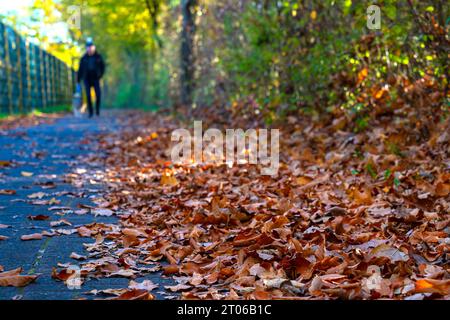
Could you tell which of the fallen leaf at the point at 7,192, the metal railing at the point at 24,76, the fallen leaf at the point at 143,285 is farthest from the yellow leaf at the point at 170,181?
the metal railing at the point at 24,76

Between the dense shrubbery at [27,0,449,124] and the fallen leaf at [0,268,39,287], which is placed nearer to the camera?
the fallen leaf at [0,268,39,287]

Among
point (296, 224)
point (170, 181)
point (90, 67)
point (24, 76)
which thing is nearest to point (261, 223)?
point (296, 224)

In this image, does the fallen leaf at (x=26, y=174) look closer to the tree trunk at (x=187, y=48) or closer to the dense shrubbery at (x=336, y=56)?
the dense shrubbery at (x=336, y=56)

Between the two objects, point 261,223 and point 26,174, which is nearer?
point 261,223

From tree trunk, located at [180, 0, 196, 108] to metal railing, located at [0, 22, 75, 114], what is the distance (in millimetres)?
4599

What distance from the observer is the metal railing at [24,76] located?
17109 millimetres

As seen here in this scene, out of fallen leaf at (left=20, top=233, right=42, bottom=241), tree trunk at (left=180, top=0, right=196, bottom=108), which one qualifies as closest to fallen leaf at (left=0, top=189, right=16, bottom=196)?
fallen leaf at (left=20, top=233, right=42, bottom=241)

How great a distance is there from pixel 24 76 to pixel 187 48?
20.0 ft

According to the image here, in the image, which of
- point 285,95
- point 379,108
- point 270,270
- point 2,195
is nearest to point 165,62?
point 285,95

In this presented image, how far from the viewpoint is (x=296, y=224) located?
4219mm

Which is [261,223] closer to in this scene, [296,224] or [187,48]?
[296,224]

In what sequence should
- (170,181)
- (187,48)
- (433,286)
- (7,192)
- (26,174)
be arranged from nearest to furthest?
1. (433,286)
2. (7,192)
3. (170,181)
4. (26,174)
5. (187,48)

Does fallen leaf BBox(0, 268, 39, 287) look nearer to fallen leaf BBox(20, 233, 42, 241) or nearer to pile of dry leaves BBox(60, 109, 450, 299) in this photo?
pile of dry leaves BBox(60, 109, 450, 299)

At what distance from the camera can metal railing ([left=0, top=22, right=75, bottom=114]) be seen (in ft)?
56.1
